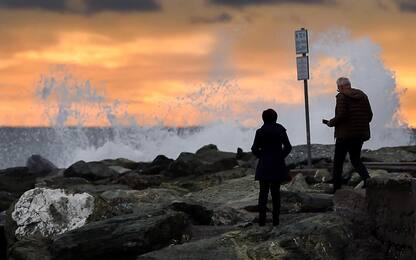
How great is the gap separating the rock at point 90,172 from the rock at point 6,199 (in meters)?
4.22

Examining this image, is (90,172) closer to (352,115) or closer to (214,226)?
(214,226)

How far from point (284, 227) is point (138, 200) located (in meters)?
4.98

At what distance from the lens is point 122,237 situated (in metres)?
9.23

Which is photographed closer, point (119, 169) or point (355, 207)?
point (355, 207)

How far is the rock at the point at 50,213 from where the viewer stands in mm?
10773

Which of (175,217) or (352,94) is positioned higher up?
(352,94)

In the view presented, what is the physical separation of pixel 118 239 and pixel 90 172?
11970 millimetres

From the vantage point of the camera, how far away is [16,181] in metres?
18.3

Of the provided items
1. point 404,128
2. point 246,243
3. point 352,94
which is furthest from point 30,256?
point 404,128

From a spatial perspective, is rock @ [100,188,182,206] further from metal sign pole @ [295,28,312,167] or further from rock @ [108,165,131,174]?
rock @ [108,165,131,174]

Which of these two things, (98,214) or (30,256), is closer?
(30,256)

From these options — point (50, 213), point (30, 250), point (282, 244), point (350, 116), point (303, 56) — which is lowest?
point (30, 250)

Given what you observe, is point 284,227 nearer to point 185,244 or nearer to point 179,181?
point 185,244

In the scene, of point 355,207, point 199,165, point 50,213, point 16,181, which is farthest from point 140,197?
point 199,165
